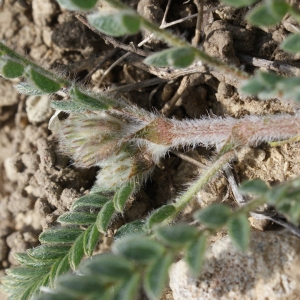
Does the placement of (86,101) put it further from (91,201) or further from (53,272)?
(53,272)

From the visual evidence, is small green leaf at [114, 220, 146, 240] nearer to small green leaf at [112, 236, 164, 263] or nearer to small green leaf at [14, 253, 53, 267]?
small green leaf at [14, 253, 53, 267]

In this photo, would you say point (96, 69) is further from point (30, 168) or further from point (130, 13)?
point (130, 13)

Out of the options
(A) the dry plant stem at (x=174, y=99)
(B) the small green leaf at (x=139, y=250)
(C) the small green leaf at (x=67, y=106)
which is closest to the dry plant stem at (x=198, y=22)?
(A) the dry plant stem at (x=174, y=99)

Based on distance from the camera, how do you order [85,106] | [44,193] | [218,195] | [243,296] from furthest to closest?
[44,193], [218,195], [85,106], [243,296]

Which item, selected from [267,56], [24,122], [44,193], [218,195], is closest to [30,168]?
[44,193]

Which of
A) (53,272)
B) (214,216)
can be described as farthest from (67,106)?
(214,216)

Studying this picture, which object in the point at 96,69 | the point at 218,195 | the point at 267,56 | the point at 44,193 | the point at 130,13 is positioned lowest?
the point at 44,193

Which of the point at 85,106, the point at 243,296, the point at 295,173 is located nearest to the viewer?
the point at 243,296
